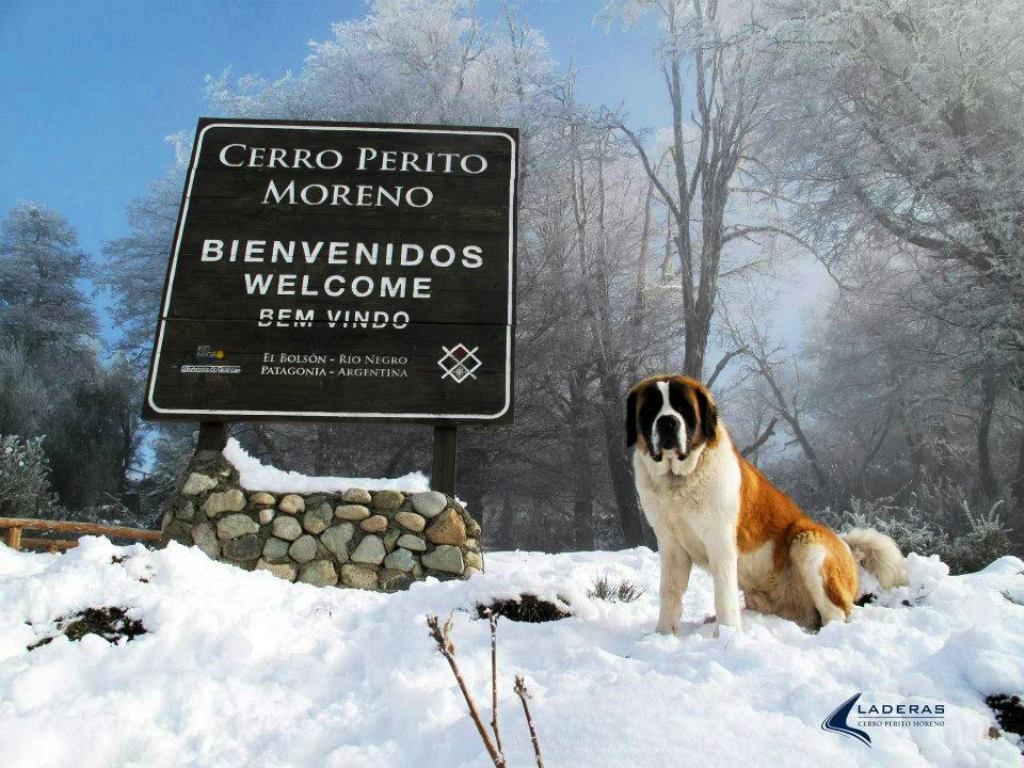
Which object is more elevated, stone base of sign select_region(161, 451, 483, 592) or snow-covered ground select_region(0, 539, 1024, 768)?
stone base of sign select_region(161, 451, 483, 592)

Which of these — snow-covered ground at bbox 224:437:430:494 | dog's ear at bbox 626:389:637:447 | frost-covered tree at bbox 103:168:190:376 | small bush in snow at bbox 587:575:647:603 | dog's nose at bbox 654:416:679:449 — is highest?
frost-covered tree at bbox 103:168:190:376

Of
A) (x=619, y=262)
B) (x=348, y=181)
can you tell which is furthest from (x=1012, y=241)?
(x=348, y=181)

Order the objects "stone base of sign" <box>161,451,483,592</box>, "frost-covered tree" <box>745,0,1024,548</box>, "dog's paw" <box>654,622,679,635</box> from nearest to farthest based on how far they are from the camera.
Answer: "dog's paw" <box>654,622,679,635</box>
"stone base of sign" <box>161,451,483,592</box>
"frost-covered tree" <box>745,0,1024,548</box>

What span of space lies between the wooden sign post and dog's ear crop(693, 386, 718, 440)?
10.0 ft

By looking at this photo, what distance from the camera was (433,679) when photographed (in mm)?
2777

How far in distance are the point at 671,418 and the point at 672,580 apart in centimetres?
98

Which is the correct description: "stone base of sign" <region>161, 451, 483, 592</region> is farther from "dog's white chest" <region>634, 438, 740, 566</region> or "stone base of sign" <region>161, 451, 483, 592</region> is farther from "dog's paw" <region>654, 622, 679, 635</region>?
"dog's white chest" <region>634, 438, 740, 566</region>

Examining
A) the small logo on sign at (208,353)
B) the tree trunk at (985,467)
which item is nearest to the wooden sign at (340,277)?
the small logo on sign at (208,353)

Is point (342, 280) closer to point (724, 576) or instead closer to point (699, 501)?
point (699, 501)

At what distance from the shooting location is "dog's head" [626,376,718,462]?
3363 mm

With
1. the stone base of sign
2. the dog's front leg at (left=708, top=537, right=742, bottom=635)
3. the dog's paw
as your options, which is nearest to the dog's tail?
the dog's front leg at (left=708, top=537, right=742, bottom=635)

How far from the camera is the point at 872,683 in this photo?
8.59ft

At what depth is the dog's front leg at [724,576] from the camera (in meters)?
3.41

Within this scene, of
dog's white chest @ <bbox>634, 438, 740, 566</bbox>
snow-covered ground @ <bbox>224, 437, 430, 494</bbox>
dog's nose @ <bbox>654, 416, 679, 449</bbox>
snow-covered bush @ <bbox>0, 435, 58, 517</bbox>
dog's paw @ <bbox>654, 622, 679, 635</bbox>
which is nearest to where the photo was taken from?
A: dog's nose @ <bbox>654, 416, 679, 449</bbox>
